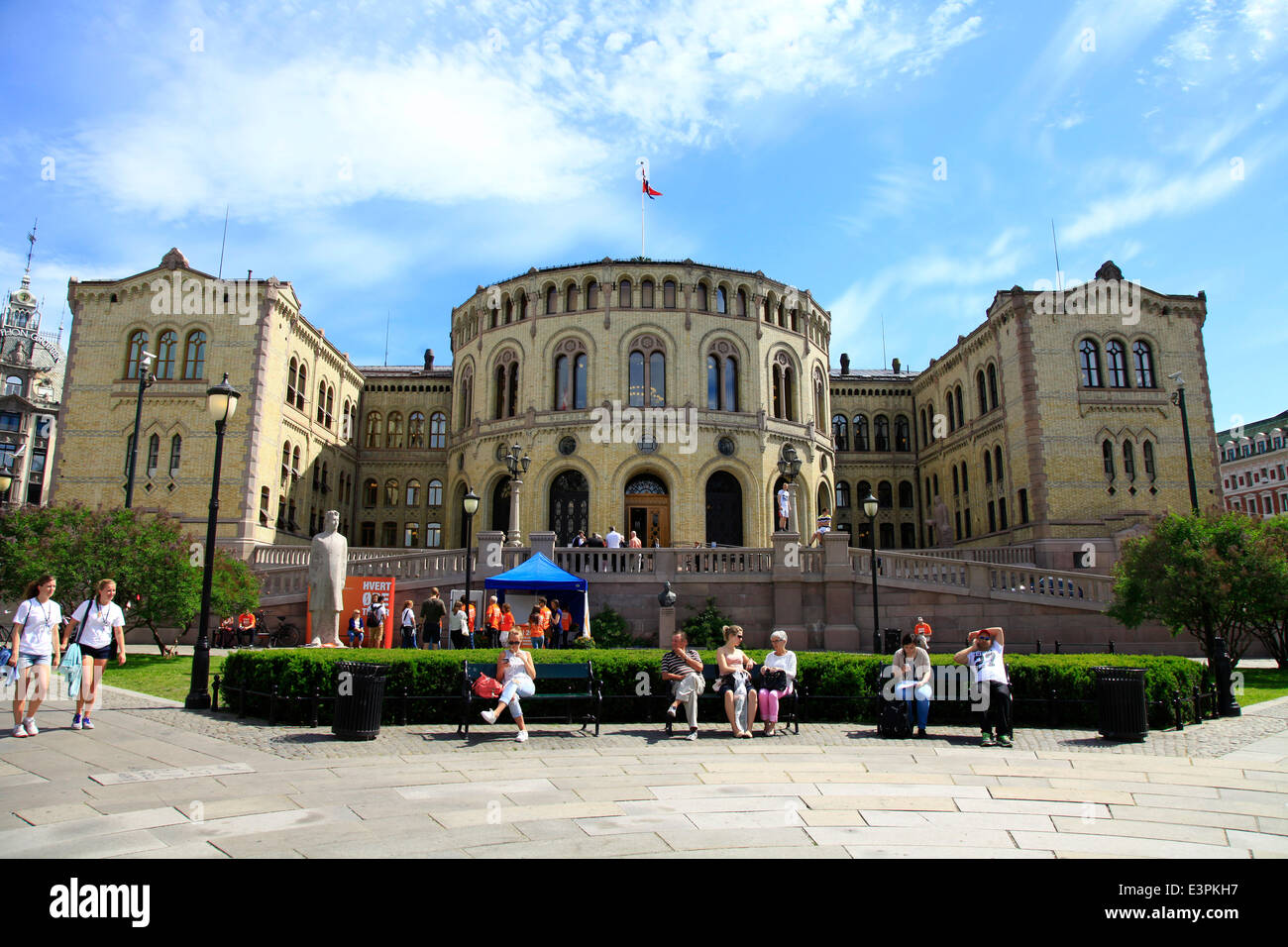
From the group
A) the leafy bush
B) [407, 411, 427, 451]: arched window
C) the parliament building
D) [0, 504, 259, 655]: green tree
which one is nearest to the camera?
[0, 504, 259, 655]: green tree

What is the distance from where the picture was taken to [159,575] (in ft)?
65.6

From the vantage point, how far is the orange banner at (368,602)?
22.0 metres

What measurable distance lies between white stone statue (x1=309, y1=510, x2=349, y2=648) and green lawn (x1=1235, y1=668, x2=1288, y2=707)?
58.8ft

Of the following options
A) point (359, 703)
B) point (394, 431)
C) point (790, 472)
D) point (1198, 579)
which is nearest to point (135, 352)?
point (394, 431)

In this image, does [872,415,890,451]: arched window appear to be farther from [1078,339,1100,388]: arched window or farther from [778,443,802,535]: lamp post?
[778,443,802,535]: lamp post

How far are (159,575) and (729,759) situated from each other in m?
16.9

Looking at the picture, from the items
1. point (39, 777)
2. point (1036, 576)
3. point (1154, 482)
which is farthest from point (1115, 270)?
point (39, 777)

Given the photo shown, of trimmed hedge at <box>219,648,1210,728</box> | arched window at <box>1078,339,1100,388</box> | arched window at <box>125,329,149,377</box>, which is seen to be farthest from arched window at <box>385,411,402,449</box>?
arched window at <box>1078,339,1100,388</box>

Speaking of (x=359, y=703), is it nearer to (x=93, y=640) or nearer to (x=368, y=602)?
(x=93, y=640)

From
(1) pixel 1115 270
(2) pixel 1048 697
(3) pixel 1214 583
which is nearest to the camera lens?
(2) pixel 1048 697

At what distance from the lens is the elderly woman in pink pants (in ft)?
37.1

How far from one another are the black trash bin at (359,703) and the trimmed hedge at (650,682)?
75cm

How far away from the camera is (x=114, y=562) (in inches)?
766
